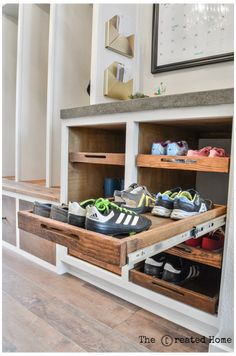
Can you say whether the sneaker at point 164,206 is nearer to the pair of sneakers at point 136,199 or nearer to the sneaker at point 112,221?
the pair of sneakers at point 136,199

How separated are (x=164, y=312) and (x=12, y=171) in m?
1.99

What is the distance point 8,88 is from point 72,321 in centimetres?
210

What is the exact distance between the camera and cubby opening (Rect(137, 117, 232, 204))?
0.98 meters

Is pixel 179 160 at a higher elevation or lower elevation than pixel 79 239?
higher

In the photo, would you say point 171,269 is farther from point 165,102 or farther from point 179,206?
point 165,102

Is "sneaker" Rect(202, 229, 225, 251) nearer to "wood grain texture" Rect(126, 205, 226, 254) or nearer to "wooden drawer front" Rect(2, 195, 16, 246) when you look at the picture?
"wood grain texture" Rect(126, 205, 226, 254)

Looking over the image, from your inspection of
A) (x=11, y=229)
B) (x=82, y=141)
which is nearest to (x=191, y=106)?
(x=82, y=141)

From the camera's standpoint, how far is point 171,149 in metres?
1.09

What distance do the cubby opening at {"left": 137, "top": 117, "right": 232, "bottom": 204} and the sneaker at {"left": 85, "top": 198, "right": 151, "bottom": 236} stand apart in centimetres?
42

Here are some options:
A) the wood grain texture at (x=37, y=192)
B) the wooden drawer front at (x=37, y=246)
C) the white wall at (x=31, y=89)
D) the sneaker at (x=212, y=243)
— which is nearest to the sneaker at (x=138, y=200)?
the sneaker at (x=212, y=243)

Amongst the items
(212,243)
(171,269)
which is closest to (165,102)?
(212,243)

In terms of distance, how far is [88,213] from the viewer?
2.02ft

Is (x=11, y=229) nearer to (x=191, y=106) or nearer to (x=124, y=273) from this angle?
(x=124, y=273)

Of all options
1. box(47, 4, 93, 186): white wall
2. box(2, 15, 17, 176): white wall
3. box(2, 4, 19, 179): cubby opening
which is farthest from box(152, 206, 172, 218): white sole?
box(2, 15, 17, 176): white wall
